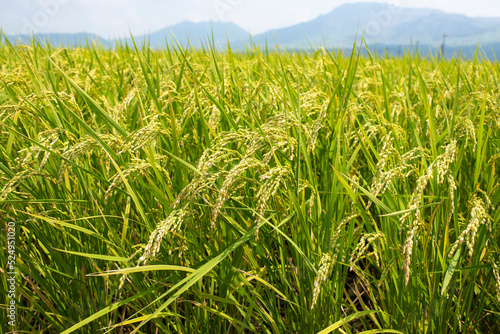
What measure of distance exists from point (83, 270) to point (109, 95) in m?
1.23

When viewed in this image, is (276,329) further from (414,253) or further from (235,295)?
(414,253)

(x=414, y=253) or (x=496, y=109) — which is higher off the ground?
(x=496, y=109)

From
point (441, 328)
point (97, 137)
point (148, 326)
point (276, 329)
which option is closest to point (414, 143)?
point (441, 328)

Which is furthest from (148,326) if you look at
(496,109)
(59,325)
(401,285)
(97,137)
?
(496,109)

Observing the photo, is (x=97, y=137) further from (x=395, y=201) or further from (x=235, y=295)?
(x=395, y=201)

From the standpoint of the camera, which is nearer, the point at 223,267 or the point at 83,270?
the point at 223,267

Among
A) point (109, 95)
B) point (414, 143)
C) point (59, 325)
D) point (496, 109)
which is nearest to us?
point (59, 325)

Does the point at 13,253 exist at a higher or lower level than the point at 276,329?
higher

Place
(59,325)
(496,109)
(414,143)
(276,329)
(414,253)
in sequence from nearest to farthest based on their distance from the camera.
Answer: (414,253) < (276,329) < (59,325) < (496,109) < (414,143)

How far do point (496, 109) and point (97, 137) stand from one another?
1706 mm

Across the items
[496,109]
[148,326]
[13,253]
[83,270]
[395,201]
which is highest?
[496,109]

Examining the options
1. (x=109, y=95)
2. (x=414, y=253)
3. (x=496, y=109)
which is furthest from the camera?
(x=109, y=95)

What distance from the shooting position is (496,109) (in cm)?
159

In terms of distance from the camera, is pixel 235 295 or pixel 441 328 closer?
pixel 441 328
